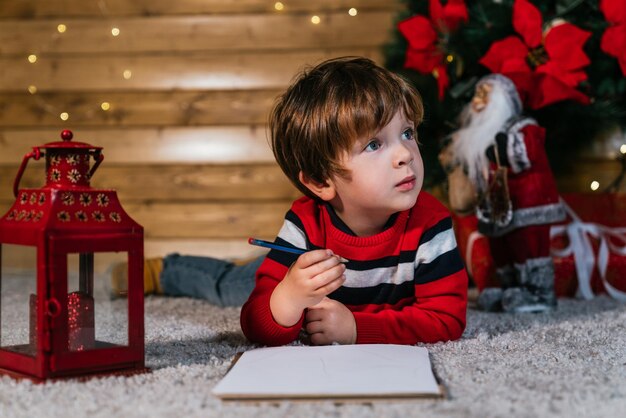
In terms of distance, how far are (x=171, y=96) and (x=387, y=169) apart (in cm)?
138

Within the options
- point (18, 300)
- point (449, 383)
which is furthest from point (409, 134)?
point (18, 300)

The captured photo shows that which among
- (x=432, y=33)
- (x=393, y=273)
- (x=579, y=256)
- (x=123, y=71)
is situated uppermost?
(x=432, y=33)

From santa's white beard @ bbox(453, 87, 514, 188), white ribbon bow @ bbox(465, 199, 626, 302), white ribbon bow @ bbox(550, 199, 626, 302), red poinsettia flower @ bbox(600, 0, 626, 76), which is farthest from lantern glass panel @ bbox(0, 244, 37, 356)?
red poinsettia flower @ bbox(600, 0, 626, 76)

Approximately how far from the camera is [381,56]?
2221 mm

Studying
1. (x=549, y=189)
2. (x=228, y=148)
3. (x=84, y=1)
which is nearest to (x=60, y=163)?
(x=549, y=189)

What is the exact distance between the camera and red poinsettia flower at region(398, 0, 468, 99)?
175cm

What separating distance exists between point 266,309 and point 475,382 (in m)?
0.32

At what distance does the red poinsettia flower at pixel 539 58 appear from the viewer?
160cm

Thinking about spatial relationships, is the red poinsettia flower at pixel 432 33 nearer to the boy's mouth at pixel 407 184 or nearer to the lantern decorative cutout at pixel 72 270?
the boy's mouth at pixel 407 184

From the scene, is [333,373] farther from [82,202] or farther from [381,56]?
[381,56]

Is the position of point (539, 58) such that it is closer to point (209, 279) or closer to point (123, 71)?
point (209, 279)

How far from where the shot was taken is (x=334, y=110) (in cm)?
108

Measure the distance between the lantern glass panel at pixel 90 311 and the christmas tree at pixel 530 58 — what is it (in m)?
0.88

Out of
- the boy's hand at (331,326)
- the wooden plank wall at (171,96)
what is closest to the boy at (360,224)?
the boy's hand at (331,326)
